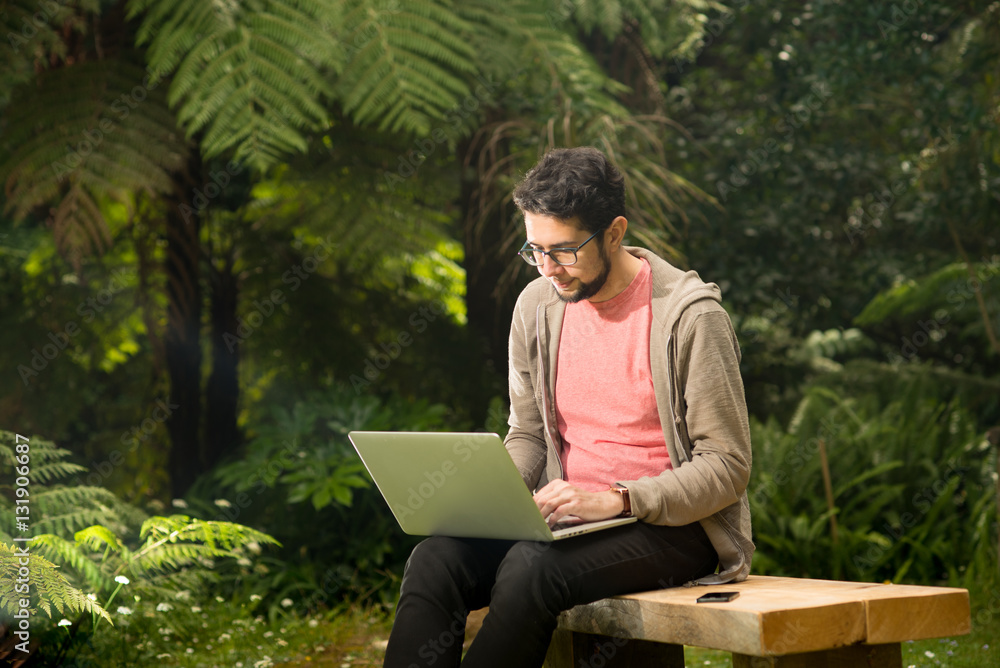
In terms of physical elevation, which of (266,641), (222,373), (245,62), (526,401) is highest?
(245,62)

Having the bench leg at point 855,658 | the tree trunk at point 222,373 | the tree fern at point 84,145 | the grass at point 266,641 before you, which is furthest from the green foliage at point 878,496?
the tree fern at point 84,145

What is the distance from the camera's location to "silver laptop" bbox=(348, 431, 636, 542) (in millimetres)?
1852

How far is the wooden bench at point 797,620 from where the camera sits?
66.3 inches

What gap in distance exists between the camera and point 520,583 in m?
1.91

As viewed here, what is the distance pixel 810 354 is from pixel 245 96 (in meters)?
4.26

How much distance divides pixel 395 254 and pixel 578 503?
2636 mm

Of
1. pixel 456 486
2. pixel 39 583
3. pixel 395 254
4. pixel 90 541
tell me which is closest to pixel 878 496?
pixel 395 254

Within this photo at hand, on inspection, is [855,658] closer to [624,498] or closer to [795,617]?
[795,617]

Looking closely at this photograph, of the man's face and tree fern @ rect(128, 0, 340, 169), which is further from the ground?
tree fern @ rect(128, 0, 340, 169)

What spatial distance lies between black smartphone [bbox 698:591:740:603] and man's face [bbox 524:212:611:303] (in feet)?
2.57

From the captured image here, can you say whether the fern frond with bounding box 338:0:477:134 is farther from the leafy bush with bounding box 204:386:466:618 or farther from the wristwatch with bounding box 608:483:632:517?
the wristwatch with bounding box 608:483:632:517

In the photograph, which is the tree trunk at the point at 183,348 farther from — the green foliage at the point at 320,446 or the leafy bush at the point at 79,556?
the leafy bush at the point at 79,556

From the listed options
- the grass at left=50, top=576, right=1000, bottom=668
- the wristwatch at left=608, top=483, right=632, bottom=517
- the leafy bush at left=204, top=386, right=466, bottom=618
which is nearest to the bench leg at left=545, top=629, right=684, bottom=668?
the wristwatch at left=608, top=483, right=632, bottom=517

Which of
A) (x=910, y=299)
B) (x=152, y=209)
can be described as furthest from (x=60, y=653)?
(x=910, y=299)
